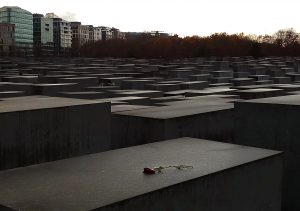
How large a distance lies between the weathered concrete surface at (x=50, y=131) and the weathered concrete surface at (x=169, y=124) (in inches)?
17.0

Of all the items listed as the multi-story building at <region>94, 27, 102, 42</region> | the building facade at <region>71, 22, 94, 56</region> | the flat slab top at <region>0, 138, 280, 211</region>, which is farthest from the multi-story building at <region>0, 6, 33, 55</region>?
the flat slab top at <region>0, 138, 280, 211</region>

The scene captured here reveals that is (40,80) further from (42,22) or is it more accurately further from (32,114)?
(42,22)

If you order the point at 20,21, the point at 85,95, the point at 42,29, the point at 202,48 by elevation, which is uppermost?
the point at 20,21

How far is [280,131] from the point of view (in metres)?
5.75

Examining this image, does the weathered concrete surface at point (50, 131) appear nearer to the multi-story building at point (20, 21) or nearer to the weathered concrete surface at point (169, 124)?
the weathered concrete surface at point (169, 124)

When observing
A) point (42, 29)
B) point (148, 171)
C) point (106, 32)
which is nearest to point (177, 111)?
point (148, 171)

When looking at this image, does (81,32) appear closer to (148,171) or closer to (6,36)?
(6,36)

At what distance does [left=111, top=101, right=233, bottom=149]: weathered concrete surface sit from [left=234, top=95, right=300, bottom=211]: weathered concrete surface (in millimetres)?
791

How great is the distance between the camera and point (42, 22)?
114562 millimetres

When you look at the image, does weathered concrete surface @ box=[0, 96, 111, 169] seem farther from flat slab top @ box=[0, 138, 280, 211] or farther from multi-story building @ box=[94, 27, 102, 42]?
multi-story building @ box=[94, 27, 102, 42]

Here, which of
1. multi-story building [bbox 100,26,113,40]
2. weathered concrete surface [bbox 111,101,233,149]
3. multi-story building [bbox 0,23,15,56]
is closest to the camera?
weathered concrete surface [bbox 111,101,233,149]

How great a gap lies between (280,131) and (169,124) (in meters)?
1.47

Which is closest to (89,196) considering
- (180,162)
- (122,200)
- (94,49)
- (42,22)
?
(122,200)

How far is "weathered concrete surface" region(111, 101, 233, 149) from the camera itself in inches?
249
